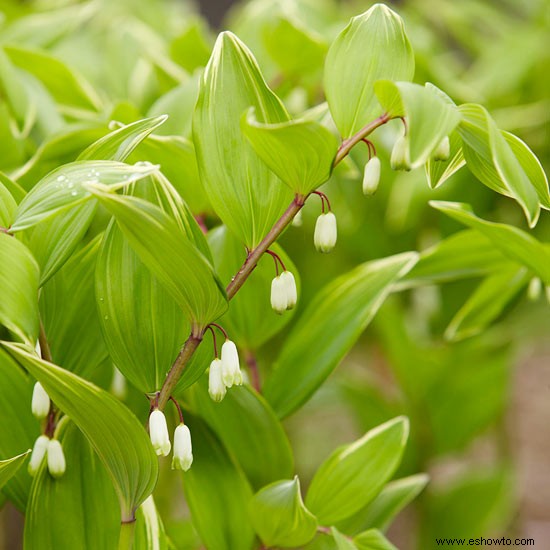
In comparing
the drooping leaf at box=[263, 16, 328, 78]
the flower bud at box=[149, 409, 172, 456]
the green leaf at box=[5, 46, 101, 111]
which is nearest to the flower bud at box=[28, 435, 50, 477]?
the flower bud at box=[149, 409, 172, 456]

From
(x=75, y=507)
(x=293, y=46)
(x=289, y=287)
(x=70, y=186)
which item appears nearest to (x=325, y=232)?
(x=289, y=287)

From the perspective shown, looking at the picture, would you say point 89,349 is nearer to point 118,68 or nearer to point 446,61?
point 118,68

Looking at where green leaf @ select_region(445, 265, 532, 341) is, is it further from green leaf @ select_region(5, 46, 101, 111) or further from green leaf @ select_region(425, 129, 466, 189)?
green leaf @ select_region(5, 46, 101, 111)

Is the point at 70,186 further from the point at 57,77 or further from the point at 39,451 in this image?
the point at 57,77

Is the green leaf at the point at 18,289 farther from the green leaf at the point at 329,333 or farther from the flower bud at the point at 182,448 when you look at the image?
the green leaf at the point at 329,333

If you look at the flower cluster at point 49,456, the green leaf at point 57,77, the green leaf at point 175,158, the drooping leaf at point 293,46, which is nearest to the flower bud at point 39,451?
the flower cluster at point 49,456

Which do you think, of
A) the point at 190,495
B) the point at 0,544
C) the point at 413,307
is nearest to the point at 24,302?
the point at 190,495
